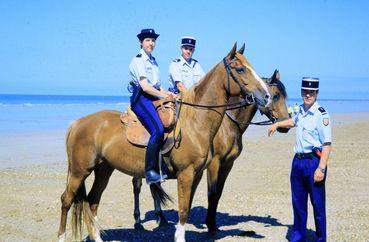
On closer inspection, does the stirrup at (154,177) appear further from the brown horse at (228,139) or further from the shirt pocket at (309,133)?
the shirt pocket at (309,133)

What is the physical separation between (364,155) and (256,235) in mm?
10000

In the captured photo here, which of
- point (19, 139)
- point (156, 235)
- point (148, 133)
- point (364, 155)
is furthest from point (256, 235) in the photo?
point (19, 139)

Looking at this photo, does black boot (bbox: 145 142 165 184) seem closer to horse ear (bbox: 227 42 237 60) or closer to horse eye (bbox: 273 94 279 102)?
horse ear (bbox: 227 42 237 60)

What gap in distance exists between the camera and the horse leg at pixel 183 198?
6.20 metres

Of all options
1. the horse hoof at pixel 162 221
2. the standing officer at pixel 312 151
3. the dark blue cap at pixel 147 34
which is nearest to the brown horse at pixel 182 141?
the standing officer at pixel 312 151

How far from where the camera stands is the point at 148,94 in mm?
6559

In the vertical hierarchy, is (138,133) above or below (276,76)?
below

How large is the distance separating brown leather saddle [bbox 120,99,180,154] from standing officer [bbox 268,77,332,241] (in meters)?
1.61

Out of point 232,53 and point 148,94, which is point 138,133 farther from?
point 232,53

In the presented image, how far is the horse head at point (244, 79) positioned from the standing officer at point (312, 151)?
1.66ft

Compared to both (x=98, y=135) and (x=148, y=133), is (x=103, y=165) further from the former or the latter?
(x=148, y=133)

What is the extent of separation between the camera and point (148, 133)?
6492 millimetres

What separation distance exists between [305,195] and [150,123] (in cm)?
223

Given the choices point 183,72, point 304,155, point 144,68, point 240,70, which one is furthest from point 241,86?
point 183,72
